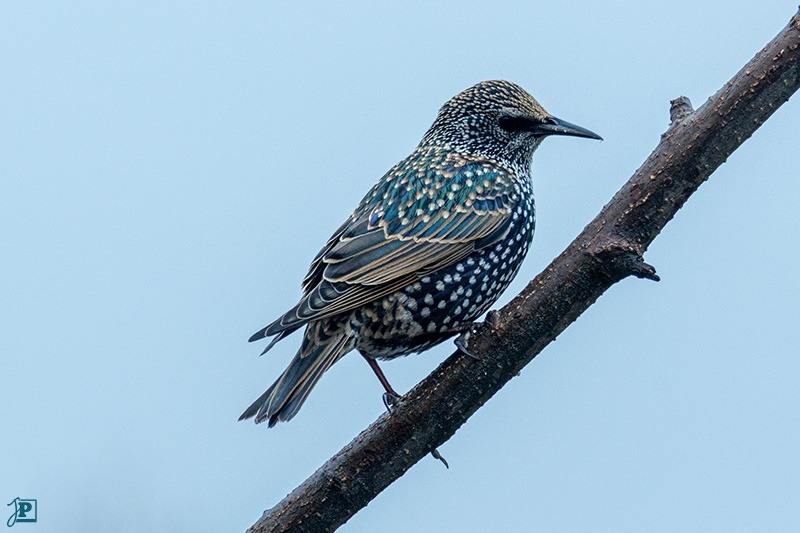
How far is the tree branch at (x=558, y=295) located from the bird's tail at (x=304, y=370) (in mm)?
306

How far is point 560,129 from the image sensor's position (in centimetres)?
446

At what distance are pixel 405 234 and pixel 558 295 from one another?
36.2 inches

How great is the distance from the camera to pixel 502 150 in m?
4.63

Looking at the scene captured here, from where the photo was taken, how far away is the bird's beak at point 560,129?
14.2ft

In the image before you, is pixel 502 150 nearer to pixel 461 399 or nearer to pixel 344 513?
pixel 461 399

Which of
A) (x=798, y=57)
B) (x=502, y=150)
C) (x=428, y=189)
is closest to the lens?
(x=798, y=57)

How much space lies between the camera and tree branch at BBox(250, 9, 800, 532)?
3137mm

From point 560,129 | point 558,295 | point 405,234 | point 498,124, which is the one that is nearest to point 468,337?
point 558,295

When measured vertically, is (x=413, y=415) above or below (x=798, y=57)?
below

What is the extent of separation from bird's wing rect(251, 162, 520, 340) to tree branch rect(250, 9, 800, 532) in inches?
20.9

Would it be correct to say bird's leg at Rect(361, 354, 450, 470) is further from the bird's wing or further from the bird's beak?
the bird's beak

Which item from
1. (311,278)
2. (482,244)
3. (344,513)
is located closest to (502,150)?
(482,244)

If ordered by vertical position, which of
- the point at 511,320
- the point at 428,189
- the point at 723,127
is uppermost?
the point at 428,189

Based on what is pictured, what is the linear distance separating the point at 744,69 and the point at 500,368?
3.93 ft
